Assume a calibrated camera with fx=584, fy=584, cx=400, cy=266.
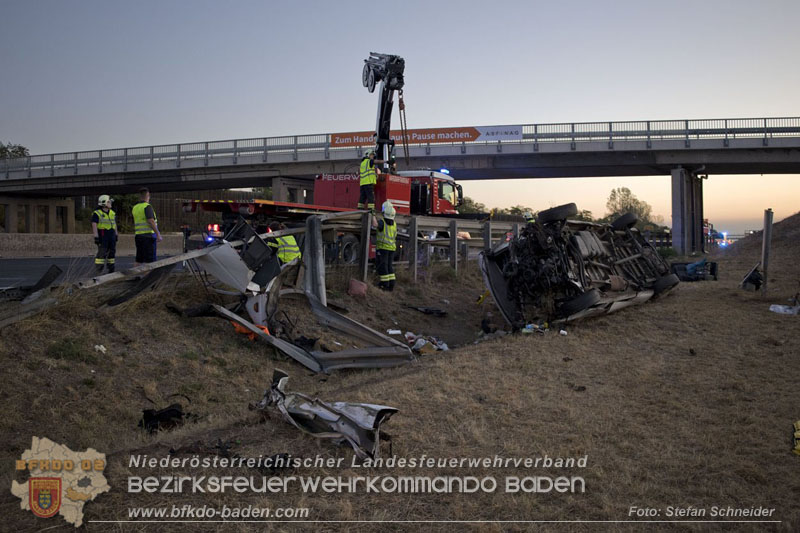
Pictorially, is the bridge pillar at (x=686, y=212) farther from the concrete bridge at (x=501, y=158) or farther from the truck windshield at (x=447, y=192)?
the truck windshield at (x=447, y=192)

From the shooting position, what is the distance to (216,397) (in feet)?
19.3

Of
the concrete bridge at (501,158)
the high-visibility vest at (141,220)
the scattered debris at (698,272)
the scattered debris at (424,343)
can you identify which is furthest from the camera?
the concrete bridge at (501,158)

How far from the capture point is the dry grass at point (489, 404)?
3146 mm

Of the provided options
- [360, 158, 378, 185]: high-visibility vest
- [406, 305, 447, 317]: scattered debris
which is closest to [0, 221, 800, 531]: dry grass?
[406, 305, 447, 317]: scattered debris

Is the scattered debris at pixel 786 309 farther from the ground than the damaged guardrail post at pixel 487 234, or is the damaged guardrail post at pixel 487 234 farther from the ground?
the damaged guardrail post at pixel 487 234

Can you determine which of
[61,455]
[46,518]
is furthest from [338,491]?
[61,455]

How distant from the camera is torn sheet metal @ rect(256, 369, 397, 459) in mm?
3553

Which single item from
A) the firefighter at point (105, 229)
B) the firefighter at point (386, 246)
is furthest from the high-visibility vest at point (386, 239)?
the firefighter at point (105, 229)

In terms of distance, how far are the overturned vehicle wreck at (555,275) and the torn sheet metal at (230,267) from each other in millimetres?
3760

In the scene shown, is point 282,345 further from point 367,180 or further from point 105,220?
point 367,180

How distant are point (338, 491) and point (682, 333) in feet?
21.5

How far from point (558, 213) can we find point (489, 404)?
15.2ft

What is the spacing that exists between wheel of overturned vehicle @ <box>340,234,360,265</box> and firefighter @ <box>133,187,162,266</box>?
3168 millimetres

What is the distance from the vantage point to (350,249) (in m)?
10.9
